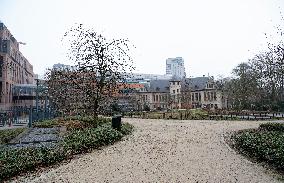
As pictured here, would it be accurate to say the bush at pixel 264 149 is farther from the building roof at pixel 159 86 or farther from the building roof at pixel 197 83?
the building roof at pixel 159 86

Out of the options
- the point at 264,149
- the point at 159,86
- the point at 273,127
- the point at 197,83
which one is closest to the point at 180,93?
the point at 197,83

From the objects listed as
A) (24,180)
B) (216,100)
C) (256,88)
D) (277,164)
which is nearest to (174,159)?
(277,164)

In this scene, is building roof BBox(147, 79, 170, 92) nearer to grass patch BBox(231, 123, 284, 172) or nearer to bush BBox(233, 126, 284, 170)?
grass patch BBox(231, 123, 284, 172)

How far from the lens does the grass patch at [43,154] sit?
10.2 meters

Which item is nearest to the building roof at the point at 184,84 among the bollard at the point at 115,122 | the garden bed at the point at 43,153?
the bollard at the point at 115,122

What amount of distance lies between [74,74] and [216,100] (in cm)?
6105

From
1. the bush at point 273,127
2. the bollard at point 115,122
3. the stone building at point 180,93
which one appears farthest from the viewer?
the stone building at point 180,93

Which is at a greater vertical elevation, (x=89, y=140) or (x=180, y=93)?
(x=180, y=93)

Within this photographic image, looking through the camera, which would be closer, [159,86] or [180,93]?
[180,93]

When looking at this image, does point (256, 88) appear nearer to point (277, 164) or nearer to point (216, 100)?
point (216, 100)

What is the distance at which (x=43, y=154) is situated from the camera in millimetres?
11734

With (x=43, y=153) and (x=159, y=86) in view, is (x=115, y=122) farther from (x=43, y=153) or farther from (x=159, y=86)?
(x=159, y=86)

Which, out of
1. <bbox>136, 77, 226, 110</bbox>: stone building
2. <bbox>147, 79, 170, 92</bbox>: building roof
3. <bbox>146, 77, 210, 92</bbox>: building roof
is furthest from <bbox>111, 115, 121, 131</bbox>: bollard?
<bbox>147, 79, 170, 92</bbox>: building roof

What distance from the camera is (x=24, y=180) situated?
373 inches
